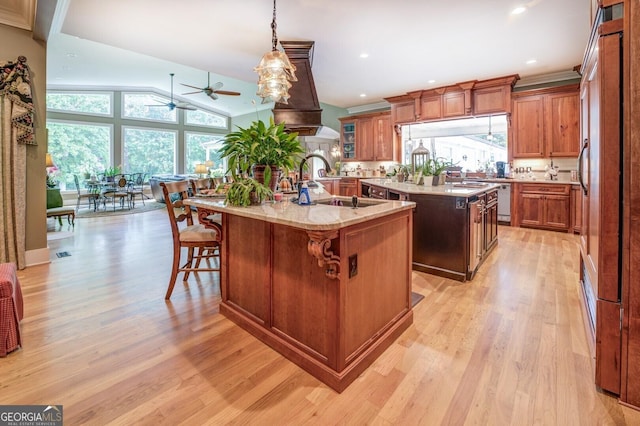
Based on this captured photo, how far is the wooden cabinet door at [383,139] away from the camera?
25.2 ft

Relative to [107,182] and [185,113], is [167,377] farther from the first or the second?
[185,113]

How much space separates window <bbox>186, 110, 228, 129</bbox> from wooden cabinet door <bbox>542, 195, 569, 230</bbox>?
37.1ft

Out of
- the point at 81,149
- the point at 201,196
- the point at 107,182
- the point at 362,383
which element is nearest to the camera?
the point at 362,383

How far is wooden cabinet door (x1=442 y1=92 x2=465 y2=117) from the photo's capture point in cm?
626

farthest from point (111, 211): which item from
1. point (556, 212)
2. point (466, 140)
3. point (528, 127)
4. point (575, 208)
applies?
point (575, 208)

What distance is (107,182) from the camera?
8.48 metres

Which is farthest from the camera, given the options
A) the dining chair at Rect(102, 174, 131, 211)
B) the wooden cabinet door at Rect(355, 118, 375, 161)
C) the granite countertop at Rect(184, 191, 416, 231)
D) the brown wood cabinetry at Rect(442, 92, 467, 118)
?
the wooden cabinet door at Rect(355, 118, 375, 161)

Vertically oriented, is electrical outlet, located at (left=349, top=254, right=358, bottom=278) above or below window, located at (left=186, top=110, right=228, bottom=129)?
below

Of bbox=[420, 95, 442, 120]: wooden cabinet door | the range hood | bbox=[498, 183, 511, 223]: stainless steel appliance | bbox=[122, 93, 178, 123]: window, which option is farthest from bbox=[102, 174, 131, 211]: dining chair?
bbox=[498, 183, 511, 223]: stainless steel appliance

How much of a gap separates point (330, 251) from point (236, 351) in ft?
3.17

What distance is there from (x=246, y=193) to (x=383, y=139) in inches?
253

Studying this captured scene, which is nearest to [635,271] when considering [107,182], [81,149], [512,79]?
[512,79]

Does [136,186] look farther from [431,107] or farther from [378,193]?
[431,107]

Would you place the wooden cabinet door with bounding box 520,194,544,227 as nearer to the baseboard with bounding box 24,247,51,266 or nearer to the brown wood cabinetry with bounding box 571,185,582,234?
the brown wood cabinetry with bounding box 571,185,582,234
